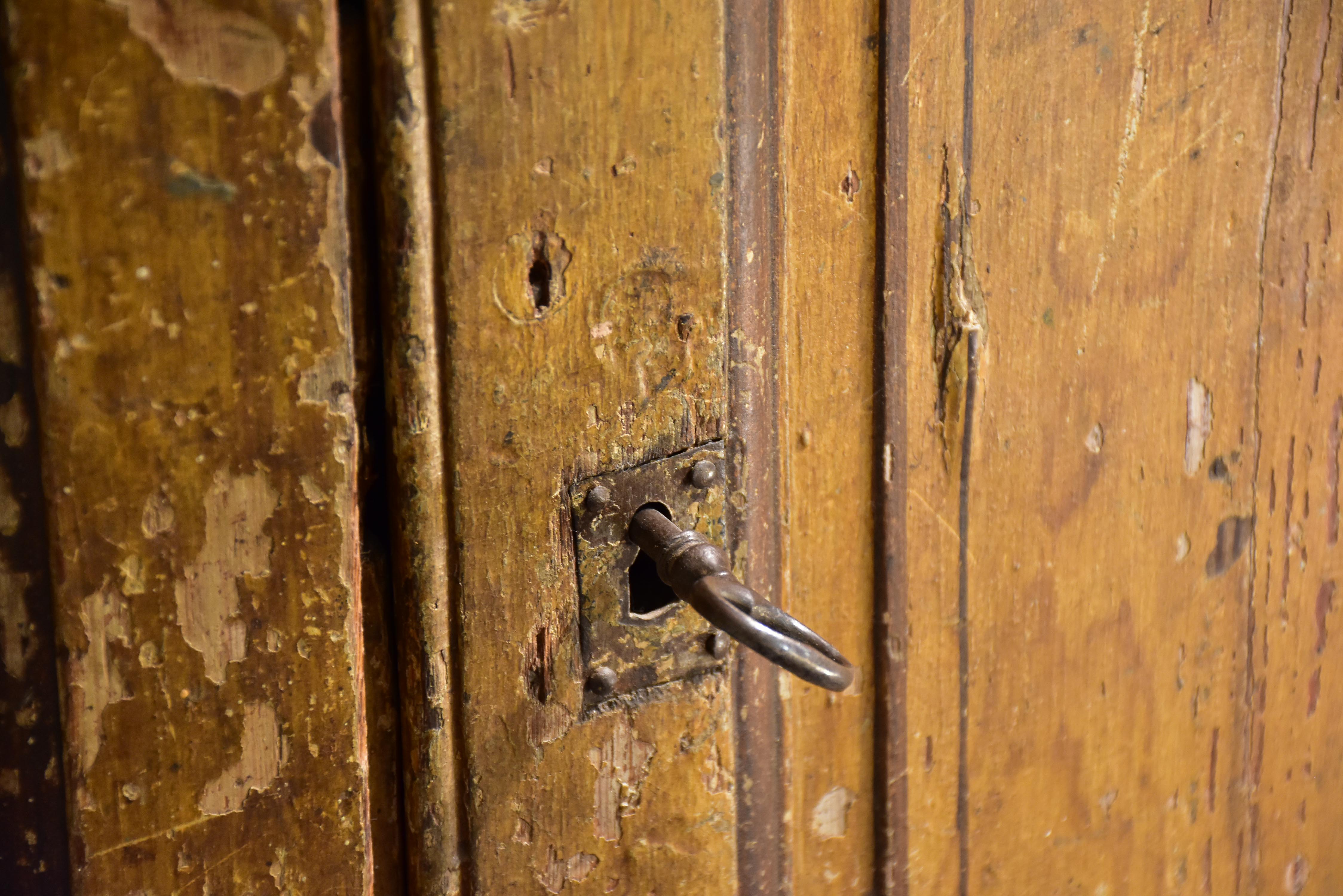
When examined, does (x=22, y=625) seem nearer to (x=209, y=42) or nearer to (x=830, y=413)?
(x=209, y=42)

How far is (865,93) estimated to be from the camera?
524 mm

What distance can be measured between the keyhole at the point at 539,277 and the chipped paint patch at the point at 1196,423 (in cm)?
45

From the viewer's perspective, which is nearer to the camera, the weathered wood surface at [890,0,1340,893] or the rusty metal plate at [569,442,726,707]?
the rusty metal plate at [569,442,726,707]

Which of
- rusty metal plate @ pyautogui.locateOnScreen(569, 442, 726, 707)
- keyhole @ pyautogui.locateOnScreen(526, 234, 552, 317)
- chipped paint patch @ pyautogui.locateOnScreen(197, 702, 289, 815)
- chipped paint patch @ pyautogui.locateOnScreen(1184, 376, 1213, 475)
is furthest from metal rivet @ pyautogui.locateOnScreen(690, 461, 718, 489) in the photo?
chipped paint patch @ pyautogui.locateOnScreen(1184, 376, 1213, 475)

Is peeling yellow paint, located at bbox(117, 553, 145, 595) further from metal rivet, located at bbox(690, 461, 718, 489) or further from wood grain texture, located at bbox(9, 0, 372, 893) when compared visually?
metal rivet, located at bbox(690, 461, 718, 489)

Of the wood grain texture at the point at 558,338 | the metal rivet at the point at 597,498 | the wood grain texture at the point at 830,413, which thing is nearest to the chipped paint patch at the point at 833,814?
the wood grain texture at the point at 830,413

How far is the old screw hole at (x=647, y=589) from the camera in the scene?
0.50m

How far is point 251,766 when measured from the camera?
426 mm

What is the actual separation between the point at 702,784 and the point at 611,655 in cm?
9

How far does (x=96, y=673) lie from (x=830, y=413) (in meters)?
0.36

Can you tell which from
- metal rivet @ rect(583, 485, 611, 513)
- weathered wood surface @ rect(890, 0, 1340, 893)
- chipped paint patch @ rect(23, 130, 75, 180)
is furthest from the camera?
weathered wood surface @ rect(890, 0, 1340, 893)

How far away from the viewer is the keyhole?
431 millimetres

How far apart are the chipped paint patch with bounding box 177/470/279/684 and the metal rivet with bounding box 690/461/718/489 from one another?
0.18 metres

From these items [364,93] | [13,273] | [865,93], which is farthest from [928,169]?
[13,273]
